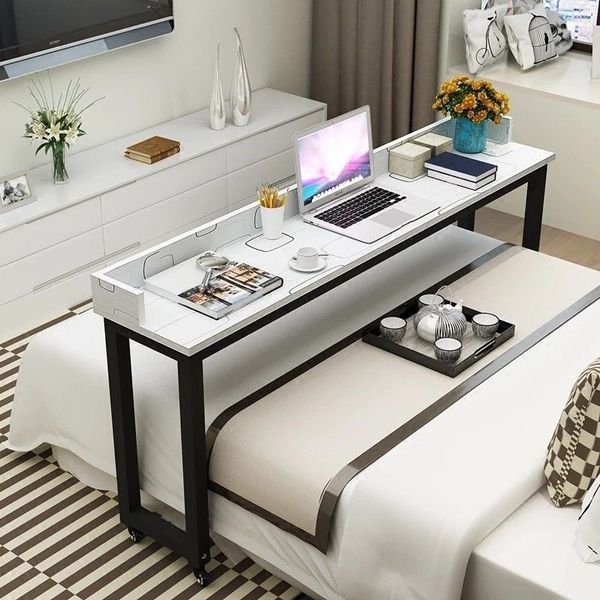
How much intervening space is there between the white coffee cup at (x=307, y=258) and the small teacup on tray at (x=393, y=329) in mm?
321

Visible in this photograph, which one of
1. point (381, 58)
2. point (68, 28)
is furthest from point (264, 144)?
point (68, 28)

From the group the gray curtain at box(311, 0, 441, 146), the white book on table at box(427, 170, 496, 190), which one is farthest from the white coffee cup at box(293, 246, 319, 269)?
the gray curtain at box(311, 0, 441, 146)

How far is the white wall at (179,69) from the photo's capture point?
4.83 meters

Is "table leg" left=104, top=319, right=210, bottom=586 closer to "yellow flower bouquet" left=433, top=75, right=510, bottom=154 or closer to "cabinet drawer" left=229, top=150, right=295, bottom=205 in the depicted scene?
"yellow flower bouquet" left=433, top=75, right=510, bottom=154

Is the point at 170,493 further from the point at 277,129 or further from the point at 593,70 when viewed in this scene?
the point at 593,70

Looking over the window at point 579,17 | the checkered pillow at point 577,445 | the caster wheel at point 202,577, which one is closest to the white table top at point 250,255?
the caster wheel at point 202,577

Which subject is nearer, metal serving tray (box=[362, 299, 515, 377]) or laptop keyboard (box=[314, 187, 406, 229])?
metal serving tray (box=[362, 299, 515, 377])

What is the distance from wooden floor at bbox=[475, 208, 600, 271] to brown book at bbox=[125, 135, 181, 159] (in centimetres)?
152

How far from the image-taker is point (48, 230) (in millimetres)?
4477

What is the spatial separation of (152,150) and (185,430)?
2218mm

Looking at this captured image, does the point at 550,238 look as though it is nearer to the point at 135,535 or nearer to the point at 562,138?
the point at 562,138

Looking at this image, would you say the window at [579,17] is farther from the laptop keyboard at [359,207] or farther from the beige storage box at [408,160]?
the laptop keyboard at [359,207]

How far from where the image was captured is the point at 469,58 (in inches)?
217

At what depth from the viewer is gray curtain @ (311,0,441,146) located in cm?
554
